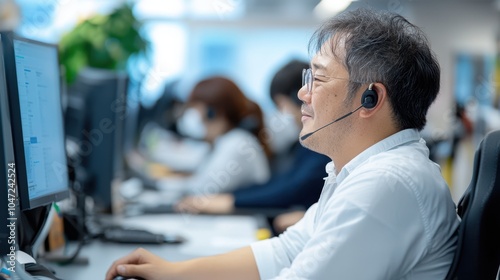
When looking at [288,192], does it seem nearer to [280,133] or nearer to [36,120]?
[280,133]

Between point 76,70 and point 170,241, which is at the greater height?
point 76,70

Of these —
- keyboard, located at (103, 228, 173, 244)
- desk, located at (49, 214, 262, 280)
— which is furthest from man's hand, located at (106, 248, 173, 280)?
keyboard, located at (103, 228, 173, 244)

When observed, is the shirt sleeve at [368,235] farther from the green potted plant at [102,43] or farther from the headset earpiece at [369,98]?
the green potted plant at [102,43]

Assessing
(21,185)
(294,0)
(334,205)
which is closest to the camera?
(334,205)

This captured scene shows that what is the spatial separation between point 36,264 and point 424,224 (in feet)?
2.59

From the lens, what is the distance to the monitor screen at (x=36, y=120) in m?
1.20

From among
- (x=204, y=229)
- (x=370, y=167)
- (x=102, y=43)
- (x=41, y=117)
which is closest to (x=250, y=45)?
(x=102, y=43)

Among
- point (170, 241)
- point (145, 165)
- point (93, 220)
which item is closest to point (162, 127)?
point (145, 165)

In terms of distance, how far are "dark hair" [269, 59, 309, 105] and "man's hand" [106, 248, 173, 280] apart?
1.49 meters

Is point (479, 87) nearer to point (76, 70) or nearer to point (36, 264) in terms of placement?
point (76, 70)

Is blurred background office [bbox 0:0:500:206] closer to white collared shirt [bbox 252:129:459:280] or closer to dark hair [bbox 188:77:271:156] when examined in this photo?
dark hair [bbox 188:77:271:156]

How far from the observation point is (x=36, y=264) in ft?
4.08

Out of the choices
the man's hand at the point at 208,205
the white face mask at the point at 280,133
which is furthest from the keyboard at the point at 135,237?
the white face mask at the point at 280,133

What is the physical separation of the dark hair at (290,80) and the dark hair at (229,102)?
299 millimetres
